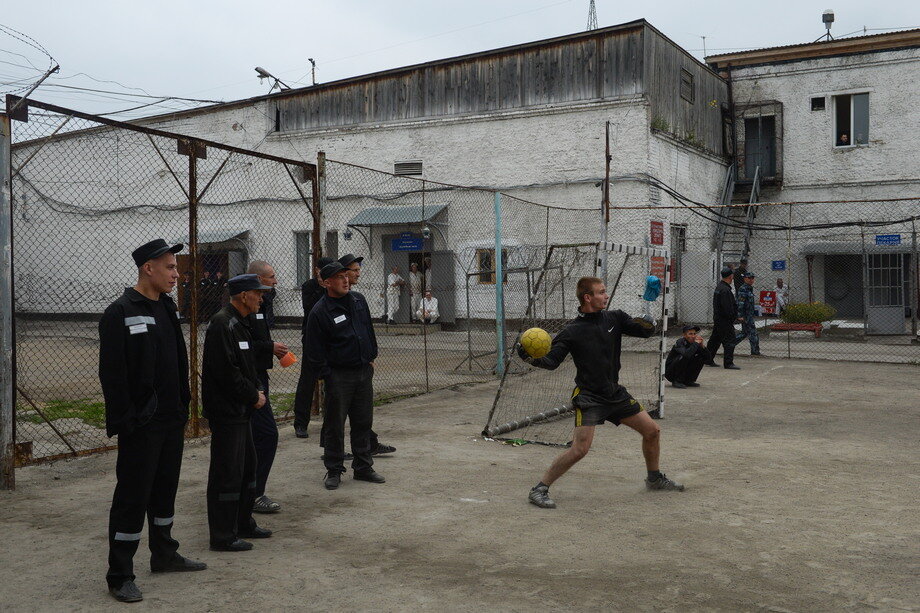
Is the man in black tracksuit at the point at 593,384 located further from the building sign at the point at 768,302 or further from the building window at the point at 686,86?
the building sign at the point at 768,302

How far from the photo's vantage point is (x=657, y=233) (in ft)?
Result: 68.9

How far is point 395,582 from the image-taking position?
173 inches

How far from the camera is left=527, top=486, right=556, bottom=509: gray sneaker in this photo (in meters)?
5.85

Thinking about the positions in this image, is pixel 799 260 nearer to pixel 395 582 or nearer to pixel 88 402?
pixel 88 402

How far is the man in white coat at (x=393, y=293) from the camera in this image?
22.4 m

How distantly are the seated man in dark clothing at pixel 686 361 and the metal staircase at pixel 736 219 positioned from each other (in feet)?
40.0

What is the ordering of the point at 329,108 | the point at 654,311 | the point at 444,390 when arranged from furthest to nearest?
the point at 329,108 → the point at 654,311 → the point at 444,390

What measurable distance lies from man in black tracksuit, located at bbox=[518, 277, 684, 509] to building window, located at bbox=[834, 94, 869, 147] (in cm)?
2225

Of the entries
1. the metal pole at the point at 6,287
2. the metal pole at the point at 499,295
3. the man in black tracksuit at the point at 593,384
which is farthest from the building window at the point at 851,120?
the metal pole at the point at 6,287

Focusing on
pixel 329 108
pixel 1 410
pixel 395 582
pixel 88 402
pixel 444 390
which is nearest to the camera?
pixel 395 582

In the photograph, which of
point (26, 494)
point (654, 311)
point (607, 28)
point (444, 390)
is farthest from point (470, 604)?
point (607, 28)

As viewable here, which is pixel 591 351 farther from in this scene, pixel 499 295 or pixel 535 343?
pixel 499 295

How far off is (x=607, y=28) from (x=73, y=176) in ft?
57.8

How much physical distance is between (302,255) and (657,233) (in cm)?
1039
